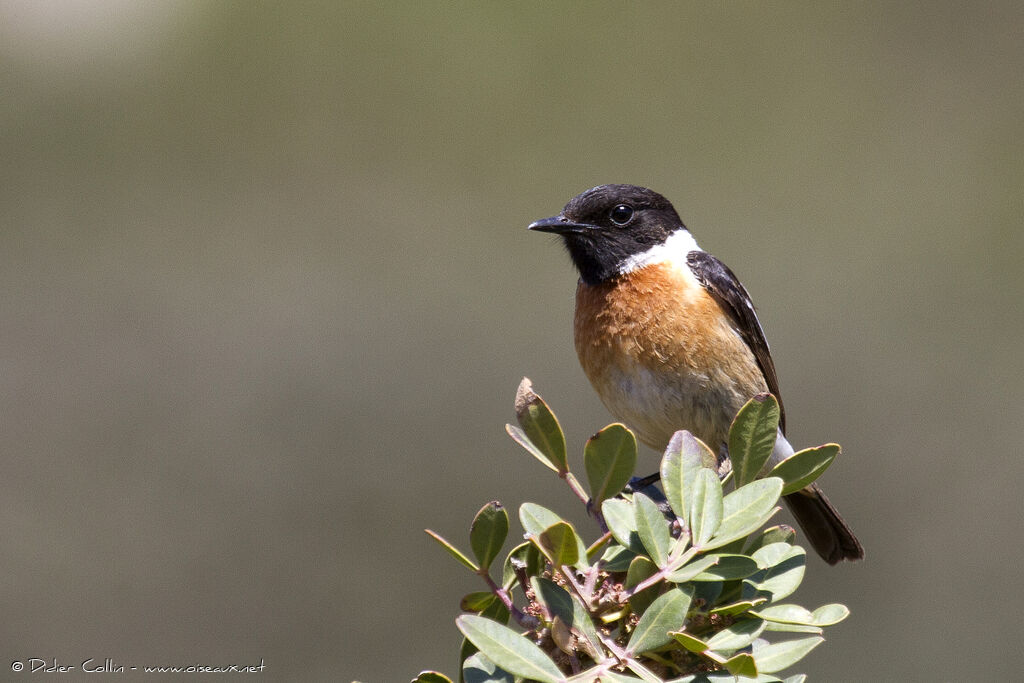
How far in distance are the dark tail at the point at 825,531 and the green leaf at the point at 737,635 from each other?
8.14 feet

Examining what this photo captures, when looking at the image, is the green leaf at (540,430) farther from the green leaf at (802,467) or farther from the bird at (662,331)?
the bird at (662,331)

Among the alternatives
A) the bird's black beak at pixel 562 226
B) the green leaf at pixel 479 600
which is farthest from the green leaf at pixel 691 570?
the bird's black beak at pixel 562 226

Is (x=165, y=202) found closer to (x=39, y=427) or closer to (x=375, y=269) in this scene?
(x=375, y=269)

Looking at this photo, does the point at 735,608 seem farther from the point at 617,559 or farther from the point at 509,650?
the point at 509,650

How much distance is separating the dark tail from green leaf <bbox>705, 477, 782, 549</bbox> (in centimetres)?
249

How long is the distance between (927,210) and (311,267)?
636 cm

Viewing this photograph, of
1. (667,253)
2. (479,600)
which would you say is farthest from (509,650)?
(667,253)

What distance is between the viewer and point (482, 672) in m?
1.74

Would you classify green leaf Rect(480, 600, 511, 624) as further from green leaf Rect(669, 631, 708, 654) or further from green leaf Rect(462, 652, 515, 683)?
green leaf Rect(669, 631, 708, 654)

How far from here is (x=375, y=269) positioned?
10.3 metres

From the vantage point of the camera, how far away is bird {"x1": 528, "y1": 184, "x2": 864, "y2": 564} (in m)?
3.75

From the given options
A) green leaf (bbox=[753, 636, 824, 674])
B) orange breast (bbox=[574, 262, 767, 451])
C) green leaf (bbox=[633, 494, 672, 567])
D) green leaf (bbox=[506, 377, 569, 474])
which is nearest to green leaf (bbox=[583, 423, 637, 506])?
→ green leaf (bbox=[506, 377, 569, 474])

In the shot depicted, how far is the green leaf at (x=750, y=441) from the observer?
6.25 ft

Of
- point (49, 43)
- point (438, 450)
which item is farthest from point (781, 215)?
point (49, 43)
